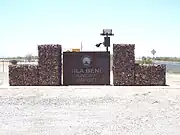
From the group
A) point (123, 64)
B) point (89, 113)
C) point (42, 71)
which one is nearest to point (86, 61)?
point (123, 64)

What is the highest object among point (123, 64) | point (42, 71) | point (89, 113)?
point (123, 64)

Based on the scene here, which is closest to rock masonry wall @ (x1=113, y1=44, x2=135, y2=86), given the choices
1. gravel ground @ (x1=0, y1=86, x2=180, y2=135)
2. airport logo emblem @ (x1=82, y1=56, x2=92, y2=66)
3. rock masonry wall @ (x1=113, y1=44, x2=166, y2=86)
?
rock masonry wall @ (x1=113, y1=44, x2=166, y2=86)

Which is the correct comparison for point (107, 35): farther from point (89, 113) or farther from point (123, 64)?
point (89, 113)

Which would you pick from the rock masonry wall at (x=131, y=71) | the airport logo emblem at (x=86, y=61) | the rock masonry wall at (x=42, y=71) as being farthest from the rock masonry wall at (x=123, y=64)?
the rock masonry wall at (x=42, y=71)

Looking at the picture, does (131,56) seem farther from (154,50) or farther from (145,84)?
(154,50)

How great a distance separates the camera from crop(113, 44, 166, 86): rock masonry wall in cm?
2489

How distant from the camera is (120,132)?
9.58 meters

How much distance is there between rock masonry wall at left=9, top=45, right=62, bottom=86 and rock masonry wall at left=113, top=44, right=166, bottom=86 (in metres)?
3.53

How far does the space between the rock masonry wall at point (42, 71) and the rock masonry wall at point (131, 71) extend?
139 inches

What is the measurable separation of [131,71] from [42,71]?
213 inches

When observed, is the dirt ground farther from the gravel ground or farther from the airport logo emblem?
the airport logo emblem

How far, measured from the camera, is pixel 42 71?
976 inches

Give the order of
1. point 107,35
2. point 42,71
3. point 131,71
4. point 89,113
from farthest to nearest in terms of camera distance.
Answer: point 107,35 → point 131,71 → point 42,71 → point 89,113

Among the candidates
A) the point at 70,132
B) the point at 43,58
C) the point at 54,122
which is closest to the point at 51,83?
the point at 43,58
